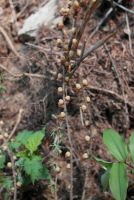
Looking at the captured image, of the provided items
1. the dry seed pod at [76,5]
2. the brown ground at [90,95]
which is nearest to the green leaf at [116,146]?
the brown ground at [90,95]

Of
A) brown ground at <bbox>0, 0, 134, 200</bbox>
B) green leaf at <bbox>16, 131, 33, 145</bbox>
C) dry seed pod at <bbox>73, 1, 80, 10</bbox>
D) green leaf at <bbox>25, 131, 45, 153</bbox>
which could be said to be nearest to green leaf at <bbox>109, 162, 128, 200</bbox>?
brown ground at <bbox>0, 0, 134, 200</bbox>

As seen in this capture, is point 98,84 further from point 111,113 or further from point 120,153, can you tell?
point 120,153

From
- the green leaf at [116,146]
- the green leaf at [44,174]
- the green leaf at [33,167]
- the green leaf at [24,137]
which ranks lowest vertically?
the green leaf at [44,174]

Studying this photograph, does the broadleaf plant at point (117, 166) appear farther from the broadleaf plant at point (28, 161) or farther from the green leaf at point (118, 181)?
the broadleaf plant at point (28, 161)

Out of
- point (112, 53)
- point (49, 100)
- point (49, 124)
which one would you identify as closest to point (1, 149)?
point (49, 124)

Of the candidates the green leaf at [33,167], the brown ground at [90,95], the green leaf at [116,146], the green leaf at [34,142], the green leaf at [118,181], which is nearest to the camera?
the green leaf at [118,181]

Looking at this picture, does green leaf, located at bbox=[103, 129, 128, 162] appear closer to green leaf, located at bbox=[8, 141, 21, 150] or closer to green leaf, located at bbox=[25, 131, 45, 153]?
green leaf, located at bbox=[25, 131, 45, 153]

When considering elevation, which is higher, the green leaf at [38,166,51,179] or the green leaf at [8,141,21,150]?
the green leaf at [8,141,21,150]
